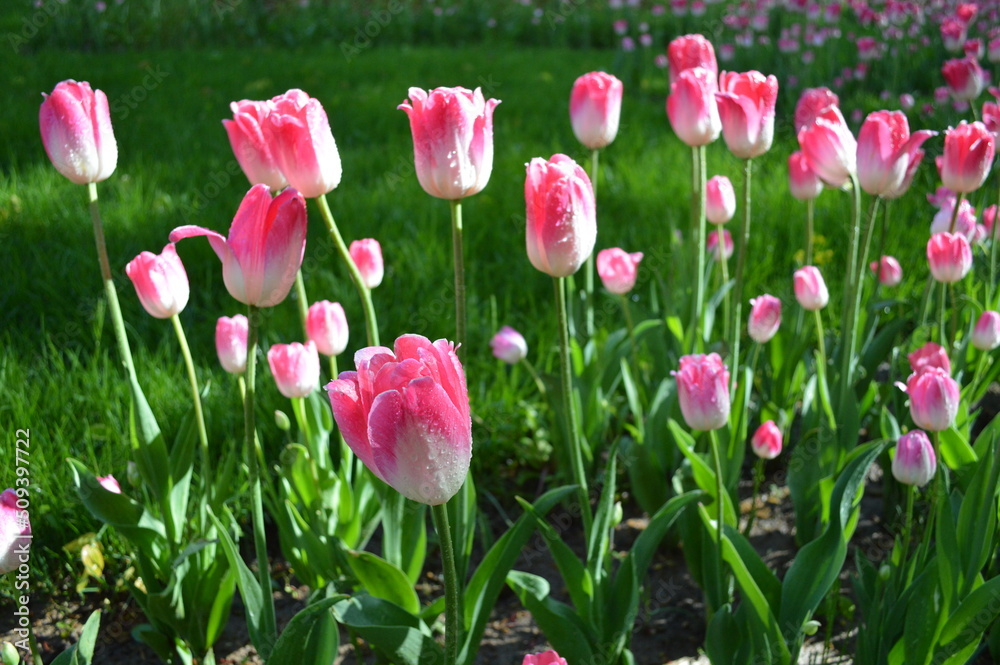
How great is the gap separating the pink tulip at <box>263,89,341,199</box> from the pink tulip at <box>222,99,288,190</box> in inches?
1.5

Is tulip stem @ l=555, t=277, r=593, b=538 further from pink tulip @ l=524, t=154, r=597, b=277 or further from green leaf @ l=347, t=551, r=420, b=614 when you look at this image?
green leaf @ l=347, t=551, r=420, b=614

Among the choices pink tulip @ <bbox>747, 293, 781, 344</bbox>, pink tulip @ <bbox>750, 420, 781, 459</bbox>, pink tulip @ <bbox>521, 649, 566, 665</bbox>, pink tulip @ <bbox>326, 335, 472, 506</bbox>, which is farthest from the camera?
pink tulip @ <bbox>747, 293, 781, 344</bbox>

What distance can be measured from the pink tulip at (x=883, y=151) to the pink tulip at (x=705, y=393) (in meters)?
0.43

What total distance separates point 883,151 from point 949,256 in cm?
35

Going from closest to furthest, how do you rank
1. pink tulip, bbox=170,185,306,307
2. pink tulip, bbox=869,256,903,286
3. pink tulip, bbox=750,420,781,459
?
pink tulip, bbox=170,185,306,307
pink tulip, bbox=750,420,781,459
pink tulip, bbox=869,256,903,286

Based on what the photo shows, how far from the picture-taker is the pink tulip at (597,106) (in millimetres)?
1710

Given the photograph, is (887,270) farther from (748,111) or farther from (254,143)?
(254,143)

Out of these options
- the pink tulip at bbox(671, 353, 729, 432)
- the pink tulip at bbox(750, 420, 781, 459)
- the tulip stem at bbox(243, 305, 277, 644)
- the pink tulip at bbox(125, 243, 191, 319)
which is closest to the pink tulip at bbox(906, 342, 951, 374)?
the pink tulip at bbox(750, 420, 781, 459)

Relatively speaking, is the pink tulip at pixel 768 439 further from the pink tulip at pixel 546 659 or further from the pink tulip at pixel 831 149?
the pink tulip at pixel 546 659

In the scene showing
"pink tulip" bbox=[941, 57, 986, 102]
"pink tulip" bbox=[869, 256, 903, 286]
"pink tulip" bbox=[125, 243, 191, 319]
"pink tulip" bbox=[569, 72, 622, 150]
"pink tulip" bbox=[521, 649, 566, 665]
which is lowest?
"pink tulip" bbox=[869, 256, 903, 286]

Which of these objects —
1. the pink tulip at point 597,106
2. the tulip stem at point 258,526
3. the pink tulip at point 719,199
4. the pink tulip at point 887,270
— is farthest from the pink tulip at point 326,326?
the pink tulip at point 887,270

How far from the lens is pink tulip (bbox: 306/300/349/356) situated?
1.51 m

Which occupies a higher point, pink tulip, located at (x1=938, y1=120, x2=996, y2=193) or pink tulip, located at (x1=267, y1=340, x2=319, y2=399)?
pink tulip, located at (x1=938, y1=120, x2=996, y2=193)

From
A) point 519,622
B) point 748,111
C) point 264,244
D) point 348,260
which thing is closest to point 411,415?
point 264,244
